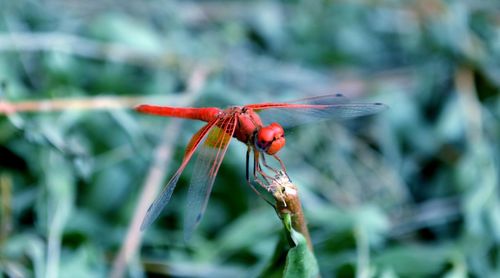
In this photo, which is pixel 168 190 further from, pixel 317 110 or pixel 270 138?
pixel 317 110

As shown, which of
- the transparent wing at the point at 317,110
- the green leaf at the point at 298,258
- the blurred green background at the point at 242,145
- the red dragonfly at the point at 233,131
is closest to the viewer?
the green leaf at the point at 298,258

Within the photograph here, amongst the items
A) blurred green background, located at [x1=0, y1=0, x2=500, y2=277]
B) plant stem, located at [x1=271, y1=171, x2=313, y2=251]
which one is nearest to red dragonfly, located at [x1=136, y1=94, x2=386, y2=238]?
plant stem, located at [x1=271, y1=171, x2=313, y2=251]

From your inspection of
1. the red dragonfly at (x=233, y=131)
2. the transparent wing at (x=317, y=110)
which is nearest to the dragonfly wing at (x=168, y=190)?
the red dragonfly at (x=233, y=131)

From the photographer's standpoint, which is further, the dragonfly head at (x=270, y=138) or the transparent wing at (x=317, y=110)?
the transparent wing at (x=317, y=110)

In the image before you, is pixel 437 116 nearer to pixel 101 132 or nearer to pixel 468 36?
pixel 468 36

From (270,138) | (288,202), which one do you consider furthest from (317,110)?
(288,202)

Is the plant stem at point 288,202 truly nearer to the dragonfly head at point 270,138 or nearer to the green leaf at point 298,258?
the green leaf at point 298,258

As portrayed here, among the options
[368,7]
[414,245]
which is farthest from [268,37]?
[414,245]

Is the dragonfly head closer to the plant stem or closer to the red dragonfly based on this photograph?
the red dragonfly
